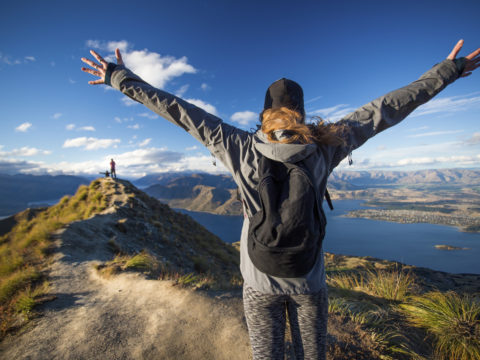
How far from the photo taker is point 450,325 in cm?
324

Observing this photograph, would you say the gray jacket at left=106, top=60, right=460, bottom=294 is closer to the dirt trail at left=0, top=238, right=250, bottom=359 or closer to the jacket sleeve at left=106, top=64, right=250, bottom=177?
the jacket sleeve at left=106, top=64, right=250, bottom=177

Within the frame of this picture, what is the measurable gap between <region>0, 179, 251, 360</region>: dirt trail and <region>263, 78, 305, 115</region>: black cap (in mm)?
3442

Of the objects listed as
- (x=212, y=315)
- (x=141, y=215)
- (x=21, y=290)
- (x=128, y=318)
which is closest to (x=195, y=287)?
(x=212, y=315)

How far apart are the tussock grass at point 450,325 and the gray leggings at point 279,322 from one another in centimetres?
321

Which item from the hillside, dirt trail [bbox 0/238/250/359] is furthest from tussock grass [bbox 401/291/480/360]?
dirt trail [bbox 0/238/250/359]

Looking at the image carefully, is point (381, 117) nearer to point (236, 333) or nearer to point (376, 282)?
point (236, 333)

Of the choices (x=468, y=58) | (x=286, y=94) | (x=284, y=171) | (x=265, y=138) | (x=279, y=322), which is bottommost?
(x=279, y=322)

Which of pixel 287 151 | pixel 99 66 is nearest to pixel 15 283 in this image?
→ pixel 99 66

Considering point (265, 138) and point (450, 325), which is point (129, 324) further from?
point (450, 325)

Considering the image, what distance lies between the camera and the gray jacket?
4.09ft

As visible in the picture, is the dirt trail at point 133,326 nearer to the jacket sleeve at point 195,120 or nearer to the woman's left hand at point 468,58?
the jacket sleeve at point 195,120

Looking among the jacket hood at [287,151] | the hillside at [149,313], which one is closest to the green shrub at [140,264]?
the hillside at [149,313]

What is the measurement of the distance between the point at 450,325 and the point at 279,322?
3.92 m

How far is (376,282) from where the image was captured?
5633 mm
